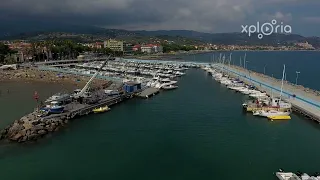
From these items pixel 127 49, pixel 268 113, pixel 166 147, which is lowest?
pixel 166 147

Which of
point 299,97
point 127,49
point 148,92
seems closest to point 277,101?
point 299,97

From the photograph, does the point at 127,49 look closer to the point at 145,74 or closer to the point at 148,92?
the point at 145,74

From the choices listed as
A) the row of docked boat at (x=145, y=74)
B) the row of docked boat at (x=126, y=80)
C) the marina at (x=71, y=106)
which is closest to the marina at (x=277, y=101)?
the row of docked boat at (x=145, y=74)

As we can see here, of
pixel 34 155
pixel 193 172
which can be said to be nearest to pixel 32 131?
pixel 34 155

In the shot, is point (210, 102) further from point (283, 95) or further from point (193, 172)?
point (193, 172)

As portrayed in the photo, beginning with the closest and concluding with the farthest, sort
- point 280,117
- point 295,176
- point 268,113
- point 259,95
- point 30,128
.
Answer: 1. point 295,176
2. point 30,128
3. point 280,117
4. point 268,113
5. point 259,95

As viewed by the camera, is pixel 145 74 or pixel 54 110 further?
pixel 145 74
